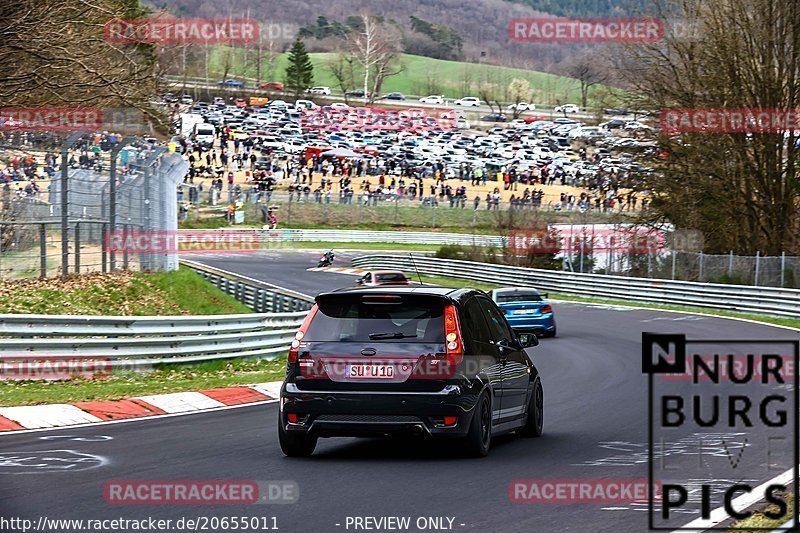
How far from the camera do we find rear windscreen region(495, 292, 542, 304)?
95.3ft

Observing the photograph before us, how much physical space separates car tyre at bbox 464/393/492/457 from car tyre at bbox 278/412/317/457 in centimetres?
138

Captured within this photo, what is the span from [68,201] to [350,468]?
13.2 meters

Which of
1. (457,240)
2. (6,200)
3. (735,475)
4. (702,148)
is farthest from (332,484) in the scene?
(457,240)

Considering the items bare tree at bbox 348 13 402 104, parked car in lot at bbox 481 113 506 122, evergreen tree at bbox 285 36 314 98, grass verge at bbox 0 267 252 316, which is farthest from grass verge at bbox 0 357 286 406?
bare tree at bbox 348 13 402 104

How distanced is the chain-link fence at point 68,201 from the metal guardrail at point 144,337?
314 cm

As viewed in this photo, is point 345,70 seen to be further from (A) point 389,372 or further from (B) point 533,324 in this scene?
(A) point 389,372

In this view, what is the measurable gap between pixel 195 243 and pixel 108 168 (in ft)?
130

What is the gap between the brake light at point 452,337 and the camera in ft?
33.6

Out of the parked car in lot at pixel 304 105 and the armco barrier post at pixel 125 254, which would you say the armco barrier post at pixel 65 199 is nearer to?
the armco barrier post at pixel 125 254

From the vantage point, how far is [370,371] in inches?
400

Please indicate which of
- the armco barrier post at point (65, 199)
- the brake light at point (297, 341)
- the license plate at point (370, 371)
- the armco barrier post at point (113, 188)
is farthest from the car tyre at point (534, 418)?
the armco barrier post at point (113, 188)

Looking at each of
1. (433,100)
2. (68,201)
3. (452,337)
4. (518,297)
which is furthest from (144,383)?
(433,100)

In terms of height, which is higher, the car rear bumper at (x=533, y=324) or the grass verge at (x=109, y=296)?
the grass verge at (x=109, y=296)

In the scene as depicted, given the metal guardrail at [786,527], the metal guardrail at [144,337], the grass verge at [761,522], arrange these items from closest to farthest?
1. the metal guardrail at [786,527]
2. the grass verge at [761,522]
3. the metal guardrail at [144,337]
